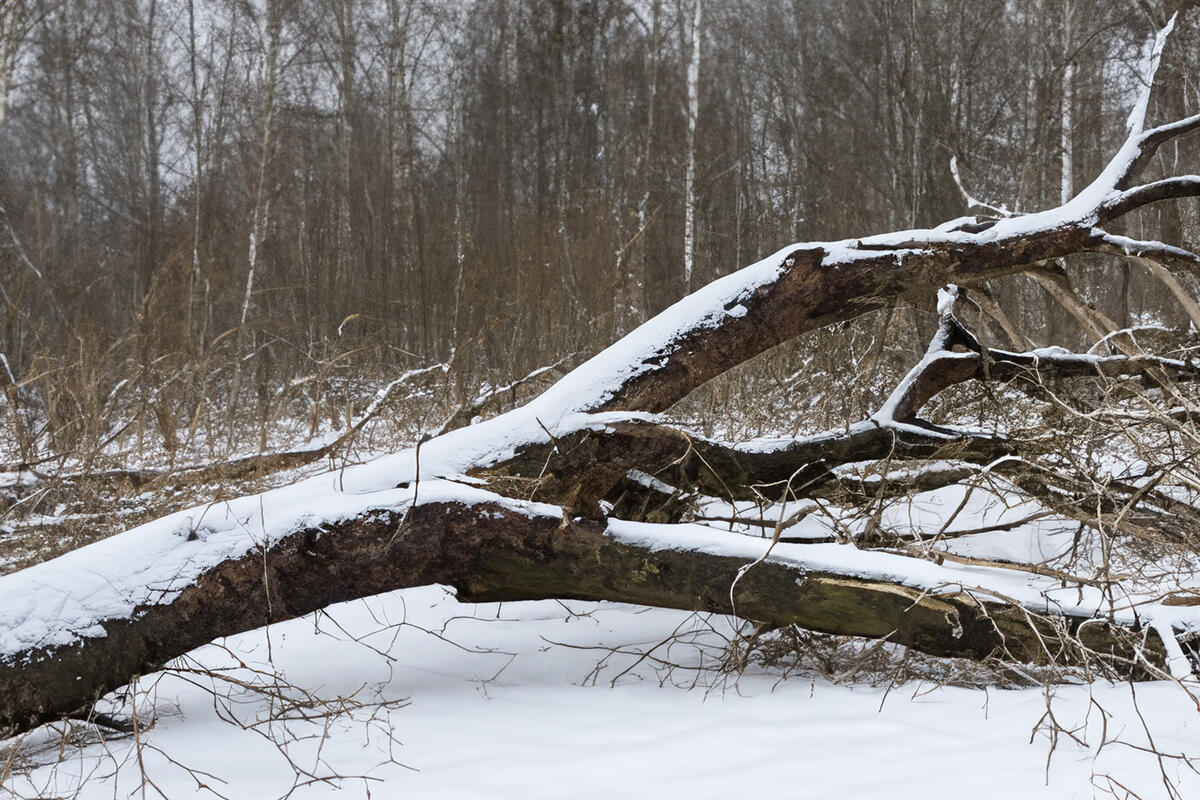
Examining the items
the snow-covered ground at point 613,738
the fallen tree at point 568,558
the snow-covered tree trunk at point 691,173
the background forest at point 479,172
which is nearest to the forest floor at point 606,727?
the snow-covered ground at point 613,738

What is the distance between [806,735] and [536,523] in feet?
3.01

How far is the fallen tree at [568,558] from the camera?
247 cm

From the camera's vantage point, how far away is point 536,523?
8.85ft

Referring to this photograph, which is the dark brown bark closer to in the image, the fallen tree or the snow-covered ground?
the fallen tree

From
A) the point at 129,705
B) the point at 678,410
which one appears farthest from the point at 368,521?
the point at 678,410

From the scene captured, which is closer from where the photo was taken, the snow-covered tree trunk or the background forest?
the background forest

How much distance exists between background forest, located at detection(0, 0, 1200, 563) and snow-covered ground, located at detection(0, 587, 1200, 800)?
207 cm

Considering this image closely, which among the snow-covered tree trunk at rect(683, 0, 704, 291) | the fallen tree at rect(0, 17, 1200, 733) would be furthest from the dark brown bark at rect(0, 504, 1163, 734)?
the snow-covered tree trunk at rect(683, 0, 704, 291)

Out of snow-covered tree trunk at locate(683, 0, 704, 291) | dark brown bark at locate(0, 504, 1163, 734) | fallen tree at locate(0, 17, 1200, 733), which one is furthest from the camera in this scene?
→ snow-covered tree trunk at locate(683, 0, 704, 291)

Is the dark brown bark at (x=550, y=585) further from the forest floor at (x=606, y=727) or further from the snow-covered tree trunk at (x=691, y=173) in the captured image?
the snow-covered tree trunk at (x=691, y=173)

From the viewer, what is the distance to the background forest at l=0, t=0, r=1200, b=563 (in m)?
8.88

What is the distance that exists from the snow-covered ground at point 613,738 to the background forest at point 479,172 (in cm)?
207

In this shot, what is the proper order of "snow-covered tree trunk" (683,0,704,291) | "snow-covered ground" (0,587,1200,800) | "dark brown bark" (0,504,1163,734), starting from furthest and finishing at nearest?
"snow-covered tree trunk" (683,0,704,291)
"dark brown bark" (0,504,1163,734)
"snow-covered ground" (0,587,1200,800)

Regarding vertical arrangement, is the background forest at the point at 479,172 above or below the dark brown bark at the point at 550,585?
above
